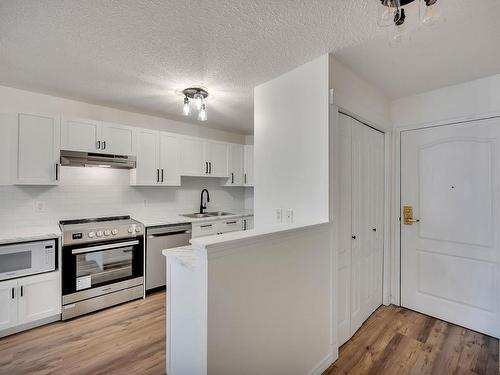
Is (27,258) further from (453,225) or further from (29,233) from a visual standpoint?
(453,225)

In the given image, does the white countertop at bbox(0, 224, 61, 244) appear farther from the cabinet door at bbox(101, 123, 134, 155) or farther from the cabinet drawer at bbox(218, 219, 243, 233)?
the cabinet drawer at bbox(218, 219, 243, 233)

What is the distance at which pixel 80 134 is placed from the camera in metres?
2.86

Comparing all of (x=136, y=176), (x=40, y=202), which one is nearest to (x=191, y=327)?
(x=136, y=176)

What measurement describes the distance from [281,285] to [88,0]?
2.04 m

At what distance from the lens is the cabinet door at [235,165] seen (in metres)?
4.36

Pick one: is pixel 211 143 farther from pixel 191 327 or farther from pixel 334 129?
pixel 191 327

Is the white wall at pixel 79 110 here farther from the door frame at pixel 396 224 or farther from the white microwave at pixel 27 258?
the door frame at pixel 396 224

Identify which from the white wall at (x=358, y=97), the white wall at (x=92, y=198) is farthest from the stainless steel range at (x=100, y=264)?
the white wall at (x=358, y=97)

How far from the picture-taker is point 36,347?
2.14 metres

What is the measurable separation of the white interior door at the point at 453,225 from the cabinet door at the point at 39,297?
3791 millimetres

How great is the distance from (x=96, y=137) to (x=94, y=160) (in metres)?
0.29

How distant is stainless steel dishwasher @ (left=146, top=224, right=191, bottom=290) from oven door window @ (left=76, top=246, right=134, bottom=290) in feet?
0.71

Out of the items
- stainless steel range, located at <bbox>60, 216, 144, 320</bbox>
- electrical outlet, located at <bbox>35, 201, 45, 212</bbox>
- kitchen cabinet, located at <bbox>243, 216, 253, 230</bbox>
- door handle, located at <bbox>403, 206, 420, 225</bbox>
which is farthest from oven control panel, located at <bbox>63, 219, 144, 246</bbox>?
door handle, located at <bbox>403, 206, 420, 225</bbox>

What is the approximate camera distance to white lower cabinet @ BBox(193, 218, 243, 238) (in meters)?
3.53
